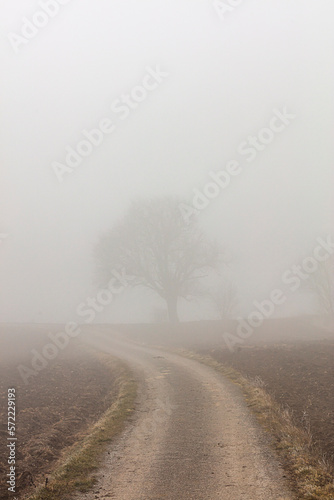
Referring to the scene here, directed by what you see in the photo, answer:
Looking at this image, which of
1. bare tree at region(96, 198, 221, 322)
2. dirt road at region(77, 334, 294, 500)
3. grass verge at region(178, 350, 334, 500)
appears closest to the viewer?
grass verge at region(178, 350, 334, 500)

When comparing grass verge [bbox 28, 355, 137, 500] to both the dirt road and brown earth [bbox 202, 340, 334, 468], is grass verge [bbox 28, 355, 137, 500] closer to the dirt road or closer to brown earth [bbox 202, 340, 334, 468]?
the dirt road

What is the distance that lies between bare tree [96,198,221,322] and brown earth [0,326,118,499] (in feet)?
66.4

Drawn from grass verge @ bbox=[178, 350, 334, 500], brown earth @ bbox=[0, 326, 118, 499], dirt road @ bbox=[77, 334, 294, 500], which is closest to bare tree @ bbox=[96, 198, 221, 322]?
brown earth @ bbox=[0, 326, 118, 499]

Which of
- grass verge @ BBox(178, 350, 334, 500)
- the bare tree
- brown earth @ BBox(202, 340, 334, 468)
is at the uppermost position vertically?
the bare tree

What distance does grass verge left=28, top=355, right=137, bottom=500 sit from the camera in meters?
8.09

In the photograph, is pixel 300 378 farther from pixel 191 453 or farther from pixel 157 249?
pixel 157 249

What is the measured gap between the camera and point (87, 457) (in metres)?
10.1

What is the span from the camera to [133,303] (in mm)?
124750

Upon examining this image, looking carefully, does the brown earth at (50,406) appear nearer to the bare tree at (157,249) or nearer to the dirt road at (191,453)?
the dirt road at (191,453)

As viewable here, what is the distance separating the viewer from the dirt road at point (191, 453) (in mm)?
7879

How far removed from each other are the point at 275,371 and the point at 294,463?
11.6 m

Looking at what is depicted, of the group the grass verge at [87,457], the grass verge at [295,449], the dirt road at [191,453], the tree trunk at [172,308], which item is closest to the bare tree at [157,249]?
the tree trunk at [172,308]

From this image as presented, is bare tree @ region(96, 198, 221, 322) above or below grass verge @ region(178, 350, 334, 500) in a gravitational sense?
above

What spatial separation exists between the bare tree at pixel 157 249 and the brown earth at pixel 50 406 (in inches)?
797
